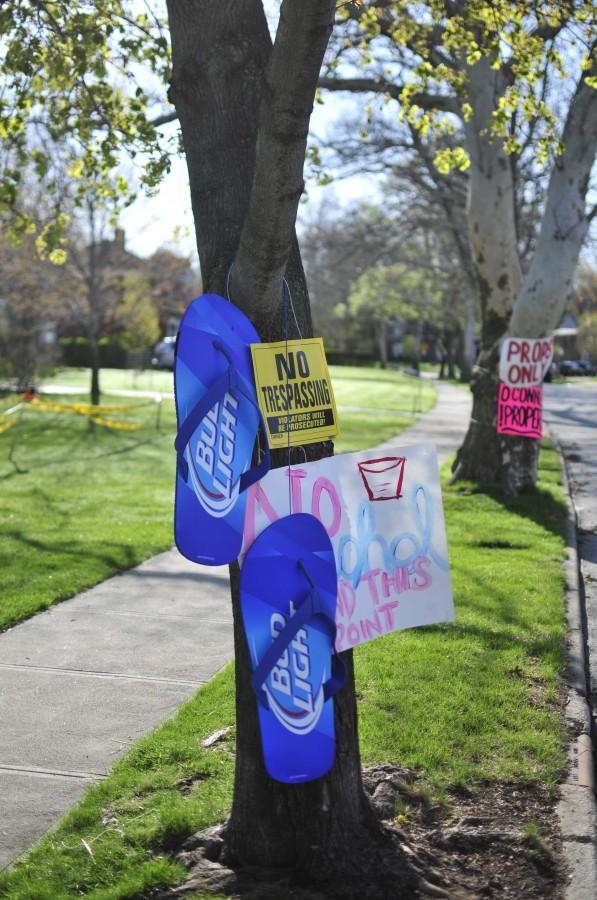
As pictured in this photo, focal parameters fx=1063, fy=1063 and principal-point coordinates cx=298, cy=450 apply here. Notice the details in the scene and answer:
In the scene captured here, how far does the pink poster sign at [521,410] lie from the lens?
489 inches

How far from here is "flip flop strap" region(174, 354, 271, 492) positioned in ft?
11.4

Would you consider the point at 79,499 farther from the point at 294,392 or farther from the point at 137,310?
the point at 137,310

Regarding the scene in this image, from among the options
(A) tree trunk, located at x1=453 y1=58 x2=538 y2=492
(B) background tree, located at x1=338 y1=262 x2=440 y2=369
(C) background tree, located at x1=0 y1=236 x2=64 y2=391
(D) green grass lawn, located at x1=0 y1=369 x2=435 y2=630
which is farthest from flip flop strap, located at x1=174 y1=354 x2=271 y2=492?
(B) background tree, located at x1=338 y1=262 x2=440 y2=369

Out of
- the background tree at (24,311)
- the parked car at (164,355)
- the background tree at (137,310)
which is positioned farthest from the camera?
the parked car at (164,355)

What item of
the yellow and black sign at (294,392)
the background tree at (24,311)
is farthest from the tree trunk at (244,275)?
the background tree at (24,311)

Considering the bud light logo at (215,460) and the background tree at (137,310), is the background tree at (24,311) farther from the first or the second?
the bud light logo at (215,460)

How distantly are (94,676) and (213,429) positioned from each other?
3.19 m

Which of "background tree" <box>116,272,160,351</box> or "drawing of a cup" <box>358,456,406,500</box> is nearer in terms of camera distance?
"drawing of a cup" <box>358,456,406,500</box>

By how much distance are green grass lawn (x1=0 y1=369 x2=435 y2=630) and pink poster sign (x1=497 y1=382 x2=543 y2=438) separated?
13.6 ft

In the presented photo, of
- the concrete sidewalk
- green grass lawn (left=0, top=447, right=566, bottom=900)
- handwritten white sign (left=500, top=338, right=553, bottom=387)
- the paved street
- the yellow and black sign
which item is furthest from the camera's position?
handwritten white sign (left=500, top=338, right=553, bottom=387)

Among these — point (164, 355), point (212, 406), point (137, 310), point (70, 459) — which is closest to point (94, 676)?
point (212, 406)

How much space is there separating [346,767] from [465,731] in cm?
145

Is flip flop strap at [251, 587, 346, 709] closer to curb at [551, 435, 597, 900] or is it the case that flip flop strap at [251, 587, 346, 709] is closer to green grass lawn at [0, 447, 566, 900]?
green grass lawn at [0, 447, 566, 900]

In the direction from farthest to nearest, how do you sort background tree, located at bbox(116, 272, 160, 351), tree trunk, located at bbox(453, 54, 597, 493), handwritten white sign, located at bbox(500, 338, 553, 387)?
background tree, located at bbox(116, 272, 160, 351)
handwritten white sign, located at bbox(500, 338, 553, 387)
tree trunk, located at bbox(453, 54, 597, 493)
